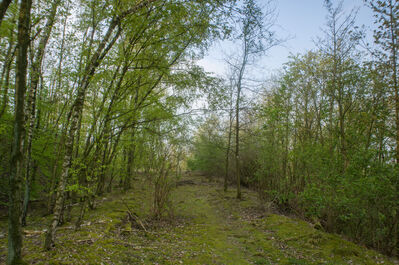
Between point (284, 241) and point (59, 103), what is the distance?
11.2 meters

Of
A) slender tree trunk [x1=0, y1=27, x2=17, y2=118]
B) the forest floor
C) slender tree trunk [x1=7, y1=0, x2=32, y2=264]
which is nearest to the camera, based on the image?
slender tree trunk [x1=7, y1=0, x2=32, y2=264]

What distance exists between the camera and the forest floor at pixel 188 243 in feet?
16.7

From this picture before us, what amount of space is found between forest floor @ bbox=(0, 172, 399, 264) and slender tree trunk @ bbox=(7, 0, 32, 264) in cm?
103

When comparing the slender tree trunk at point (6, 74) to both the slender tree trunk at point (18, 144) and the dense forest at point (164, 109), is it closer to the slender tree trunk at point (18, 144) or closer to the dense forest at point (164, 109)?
the dense forest at point (164, 109)

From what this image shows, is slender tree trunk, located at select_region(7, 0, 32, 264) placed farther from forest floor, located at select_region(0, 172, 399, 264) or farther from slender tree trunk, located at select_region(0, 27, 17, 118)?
slender tree trunk, located at select_region(0, 27, 17, 118)

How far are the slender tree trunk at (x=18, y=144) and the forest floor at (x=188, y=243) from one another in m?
1.03

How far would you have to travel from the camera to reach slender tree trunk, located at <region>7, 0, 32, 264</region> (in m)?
3.35

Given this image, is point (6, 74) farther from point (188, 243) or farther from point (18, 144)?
point (188, 243)

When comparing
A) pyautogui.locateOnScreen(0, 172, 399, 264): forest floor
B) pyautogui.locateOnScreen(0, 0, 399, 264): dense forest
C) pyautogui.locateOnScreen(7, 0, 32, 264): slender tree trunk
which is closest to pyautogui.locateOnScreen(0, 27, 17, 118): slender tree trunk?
pyautogui.locateOnScreen(0, 0, 399, 264): dense forest

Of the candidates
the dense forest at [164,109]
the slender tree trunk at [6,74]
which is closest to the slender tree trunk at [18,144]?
the dense forest at [164,109]

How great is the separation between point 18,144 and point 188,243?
5358 millimetres

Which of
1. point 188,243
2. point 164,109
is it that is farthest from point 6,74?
point 188,243

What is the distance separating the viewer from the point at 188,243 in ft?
22.1

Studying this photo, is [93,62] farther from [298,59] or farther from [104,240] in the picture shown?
[298,59]
